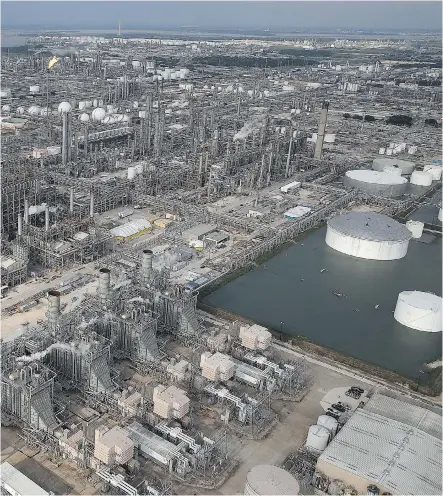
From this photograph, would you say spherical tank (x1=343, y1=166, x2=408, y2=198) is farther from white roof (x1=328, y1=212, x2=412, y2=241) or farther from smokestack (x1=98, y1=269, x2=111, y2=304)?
smokestack (x1=98, y1=269, x2=111, y2=304)

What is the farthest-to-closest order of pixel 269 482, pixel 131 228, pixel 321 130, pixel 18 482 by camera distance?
pixel 321 130 < pixel 131 228 < pixel 18 482 < pixel 269 482

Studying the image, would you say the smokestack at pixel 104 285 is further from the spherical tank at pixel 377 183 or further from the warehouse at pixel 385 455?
the spherical tank at pixel 377 183

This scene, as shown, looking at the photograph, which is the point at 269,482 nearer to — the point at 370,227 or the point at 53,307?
the point at 53,307

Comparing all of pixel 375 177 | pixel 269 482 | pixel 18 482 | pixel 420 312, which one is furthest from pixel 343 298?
pixel 375 177

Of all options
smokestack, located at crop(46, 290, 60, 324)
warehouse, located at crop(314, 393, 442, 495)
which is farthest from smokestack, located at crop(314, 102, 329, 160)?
smokestack, located at crop(46, 290, 60, 324)

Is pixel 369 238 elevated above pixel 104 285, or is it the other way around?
A: pixel 104 285

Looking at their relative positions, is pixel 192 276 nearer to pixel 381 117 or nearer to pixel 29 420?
pixel 29 420
